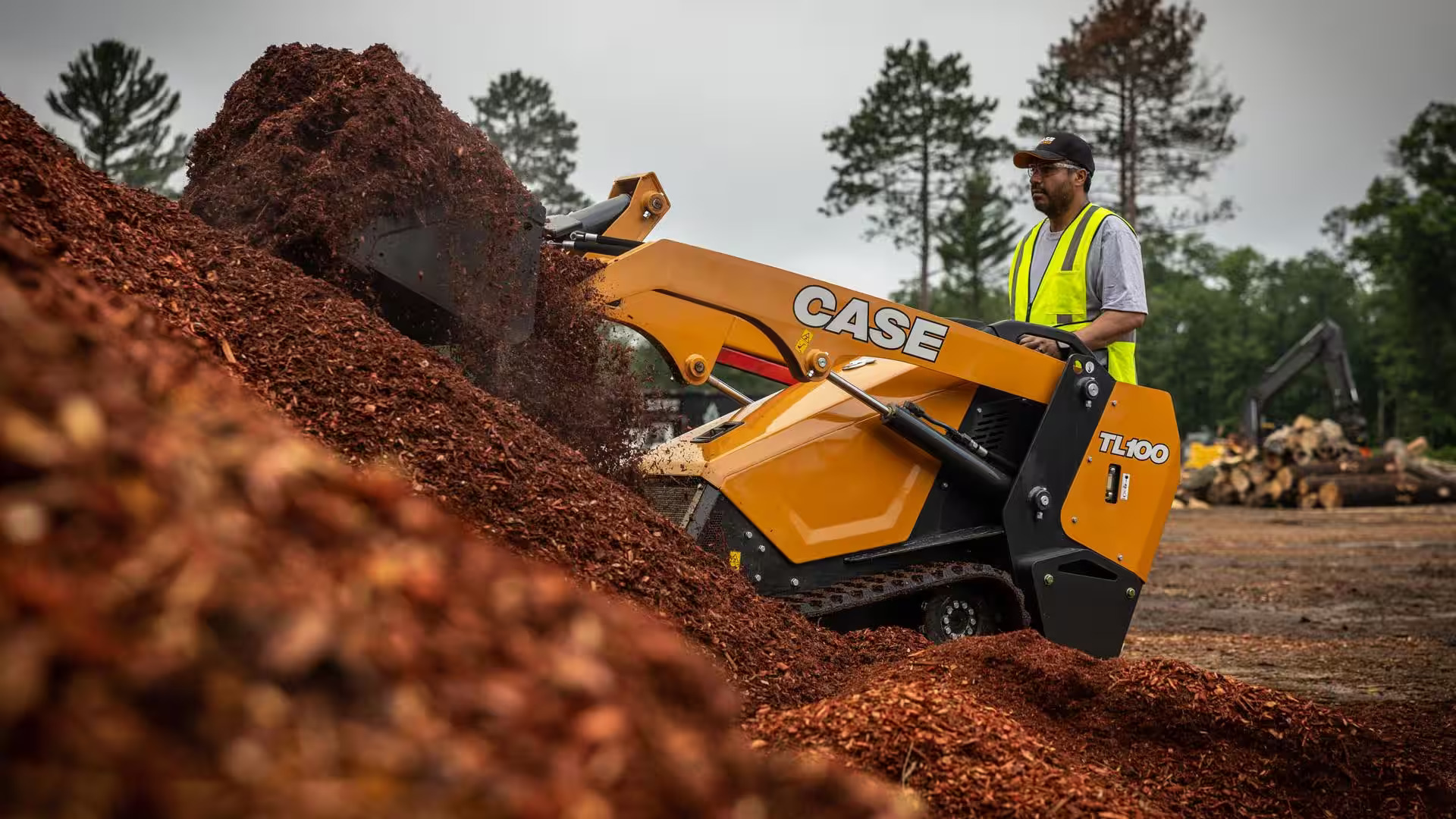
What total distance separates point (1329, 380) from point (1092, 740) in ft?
77.8

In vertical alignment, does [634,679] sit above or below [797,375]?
below

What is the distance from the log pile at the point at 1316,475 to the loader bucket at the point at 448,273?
18.8 m

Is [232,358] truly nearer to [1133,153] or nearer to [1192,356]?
[1133,153]

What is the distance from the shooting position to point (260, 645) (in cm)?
95

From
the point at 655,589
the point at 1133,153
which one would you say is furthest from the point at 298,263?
the point at 1133,153

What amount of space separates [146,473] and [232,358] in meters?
2.11

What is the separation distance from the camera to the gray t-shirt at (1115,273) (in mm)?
5008

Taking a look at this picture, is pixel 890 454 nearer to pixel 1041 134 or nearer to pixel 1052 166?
pixel 1052 166

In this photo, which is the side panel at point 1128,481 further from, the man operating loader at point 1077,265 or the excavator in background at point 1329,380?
the excavator in background at point 1329,380

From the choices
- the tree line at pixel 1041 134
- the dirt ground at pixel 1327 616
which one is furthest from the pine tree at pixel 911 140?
the dirt ground at pixel 1327 616

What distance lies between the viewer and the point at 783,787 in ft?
4.11

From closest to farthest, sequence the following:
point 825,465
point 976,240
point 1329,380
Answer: point 825,465
point 1329,380
point 976,240

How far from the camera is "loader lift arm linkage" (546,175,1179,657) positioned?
167 inches

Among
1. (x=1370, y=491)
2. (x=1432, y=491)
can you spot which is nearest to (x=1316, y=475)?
(x=1370, y=491)
